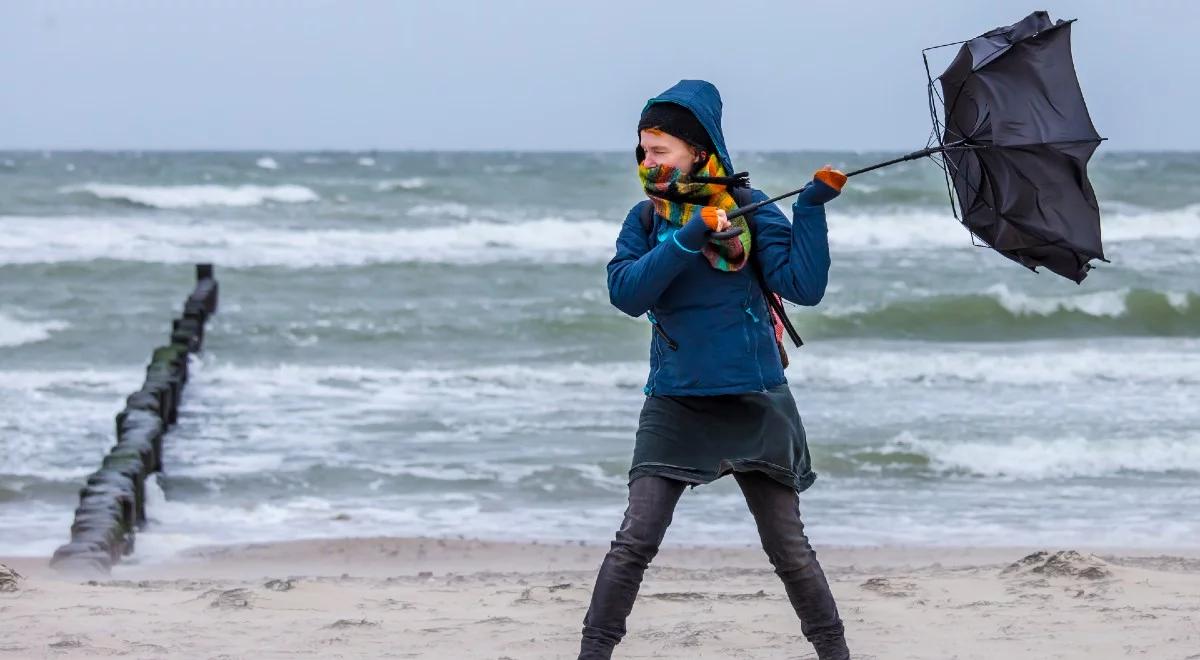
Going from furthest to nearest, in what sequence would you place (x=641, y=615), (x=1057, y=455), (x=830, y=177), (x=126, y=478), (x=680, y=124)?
(x=1057, y=455) < (x=126, y=478) < (x=641, y=615) < (x=680, y=124) < (x=830, y=177)

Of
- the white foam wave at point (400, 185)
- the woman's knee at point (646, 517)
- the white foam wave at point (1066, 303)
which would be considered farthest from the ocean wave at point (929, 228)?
the woman's knee at point (646, 517)

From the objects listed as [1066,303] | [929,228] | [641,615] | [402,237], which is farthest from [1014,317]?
[641,615]

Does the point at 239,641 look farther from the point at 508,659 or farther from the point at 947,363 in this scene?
the point at 947,363

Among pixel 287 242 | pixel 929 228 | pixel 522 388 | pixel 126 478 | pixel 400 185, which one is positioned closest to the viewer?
pixel 126 478

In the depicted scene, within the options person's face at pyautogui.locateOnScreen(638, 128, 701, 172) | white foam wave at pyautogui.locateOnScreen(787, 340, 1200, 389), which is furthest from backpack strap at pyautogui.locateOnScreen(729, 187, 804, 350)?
white foam wave at pyautogui.locateOnScreen(787, 340, 1200, 389)

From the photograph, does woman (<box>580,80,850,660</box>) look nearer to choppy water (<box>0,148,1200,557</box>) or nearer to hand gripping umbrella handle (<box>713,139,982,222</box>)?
hand gripping umbrella handle (<box>713,139,982,222</box>)

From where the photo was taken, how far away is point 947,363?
46.2 feet

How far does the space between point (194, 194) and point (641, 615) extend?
115 ft

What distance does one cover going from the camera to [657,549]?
11.5ft

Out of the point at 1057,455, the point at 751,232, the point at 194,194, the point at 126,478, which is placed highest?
the point at 194,194

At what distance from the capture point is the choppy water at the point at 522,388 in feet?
27.2

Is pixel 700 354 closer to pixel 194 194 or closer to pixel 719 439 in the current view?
pixel 719 439

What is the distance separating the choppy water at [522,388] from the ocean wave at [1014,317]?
48mm

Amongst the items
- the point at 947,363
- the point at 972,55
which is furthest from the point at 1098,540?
the point at 947,363
